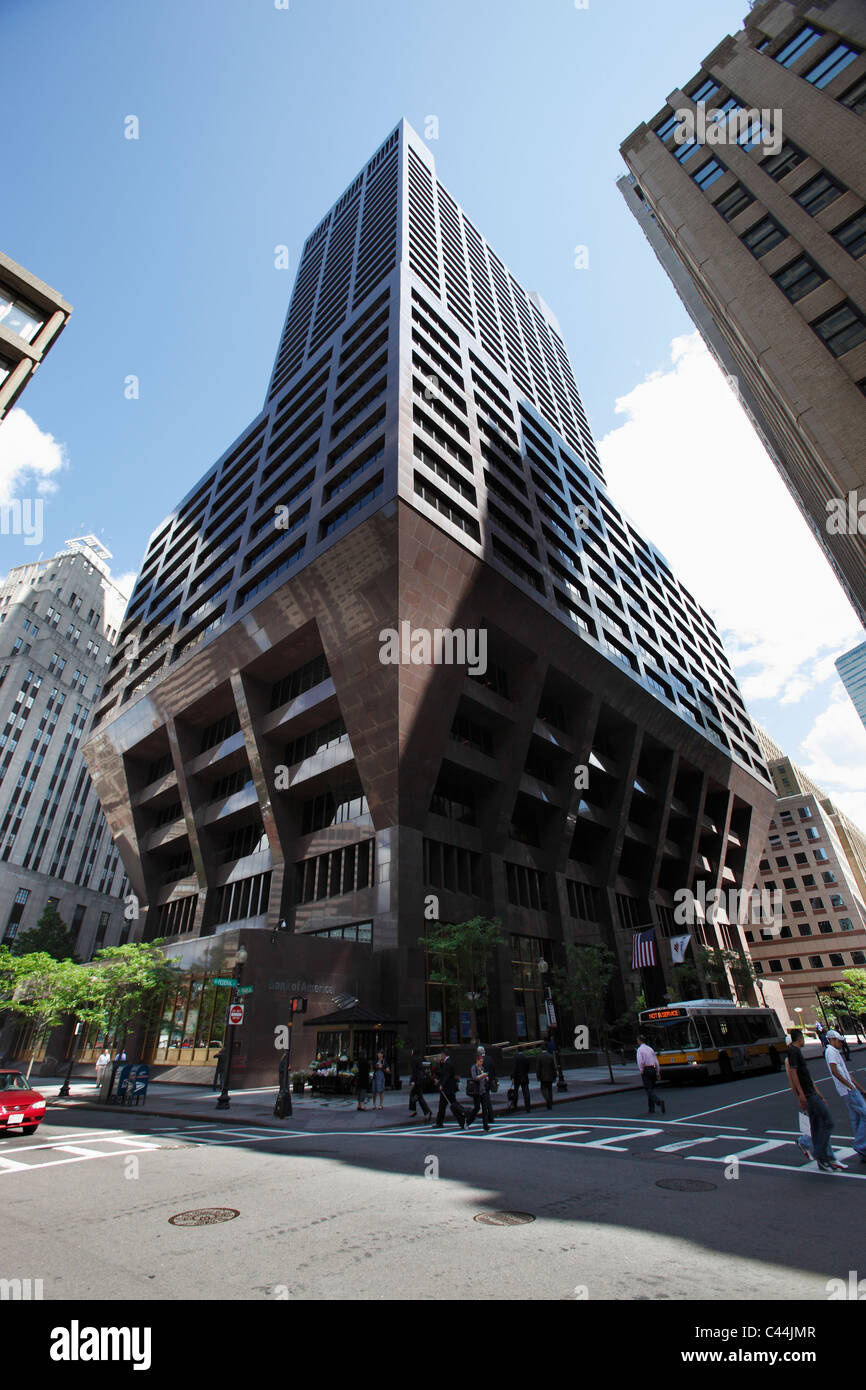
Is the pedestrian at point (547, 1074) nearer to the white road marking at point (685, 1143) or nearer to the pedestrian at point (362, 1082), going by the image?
the pedestrian at point (362, 1082)

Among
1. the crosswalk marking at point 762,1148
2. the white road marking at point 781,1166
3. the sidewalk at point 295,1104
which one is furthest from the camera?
the sidewalk at point 295,1104

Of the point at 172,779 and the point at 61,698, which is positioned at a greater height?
the point at 61,698

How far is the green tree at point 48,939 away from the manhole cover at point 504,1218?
205 feet

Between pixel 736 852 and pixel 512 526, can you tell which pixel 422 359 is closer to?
pixel 512 526

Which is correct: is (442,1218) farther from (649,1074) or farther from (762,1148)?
(649,1074)

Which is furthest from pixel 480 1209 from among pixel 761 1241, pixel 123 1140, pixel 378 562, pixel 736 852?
pixel 736 852

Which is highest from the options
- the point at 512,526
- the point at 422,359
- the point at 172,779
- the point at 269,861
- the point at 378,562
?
the point at 422,359

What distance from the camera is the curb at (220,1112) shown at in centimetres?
1616

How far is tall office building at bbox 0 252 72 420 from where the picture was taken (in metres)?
21.2

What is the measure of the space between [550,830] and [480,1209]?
1389 inches

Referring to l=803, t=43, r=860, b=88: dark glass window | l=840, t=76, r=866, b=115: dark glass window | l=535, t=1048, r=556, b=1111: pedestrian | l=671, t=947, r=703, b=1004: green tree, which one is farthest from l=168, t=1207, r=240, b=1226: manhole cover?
l=671, t=947, r=703, b=1004: green tree

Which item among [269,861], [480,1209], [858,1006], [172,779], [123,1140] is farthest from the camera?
[858,1006]

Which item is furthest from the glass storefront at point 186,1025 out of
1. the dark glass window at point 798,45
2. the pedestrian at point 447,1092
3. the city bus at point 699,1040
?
the dark glass window at point 798,45

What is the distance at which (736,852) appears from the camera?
230 feet
